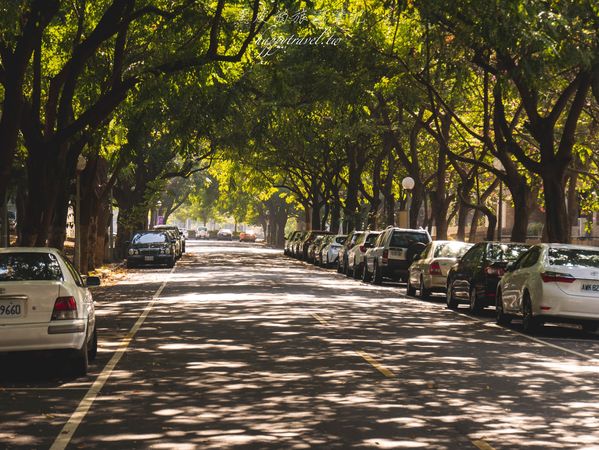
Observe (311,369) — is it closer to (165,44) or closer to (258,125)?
(165,44)

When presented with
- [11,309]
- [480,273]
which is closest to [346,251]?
[480,273]

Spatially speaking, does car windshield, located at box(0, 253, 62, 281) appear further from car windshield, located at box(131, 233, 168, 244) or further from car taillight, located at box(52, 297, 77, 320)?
car windshield, located at box(131, 233, 168, 244)

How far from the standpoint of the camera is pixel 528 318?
18484 millimetres

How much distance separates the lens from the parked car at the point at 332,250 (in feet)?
161

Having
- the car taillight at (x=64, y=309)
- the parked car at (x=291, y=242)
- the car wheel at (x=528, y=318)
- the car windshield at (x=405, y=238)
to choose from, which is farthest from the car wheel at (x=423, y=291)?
the parked car at (x=291, y=242)

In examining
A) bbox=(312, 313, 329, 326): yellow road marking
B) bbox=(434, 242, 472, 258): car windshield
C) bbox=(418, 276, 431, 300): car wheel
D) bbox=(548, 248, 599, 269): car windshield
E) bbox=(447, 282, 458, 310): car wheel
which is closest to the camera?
bbox=(548, 248, 599, 269): car windshield

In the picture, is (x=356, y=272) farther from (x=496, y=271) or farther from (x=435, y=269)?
(x=496, y=271)

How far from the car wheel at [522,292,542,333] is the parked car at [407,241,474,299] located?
7.84 meters

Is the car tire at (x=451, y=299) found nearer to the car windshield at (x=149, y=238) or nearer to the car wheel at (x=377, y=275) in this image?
the car wheel at (x=377, y=275)

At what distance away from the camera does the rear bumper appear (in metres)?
11.5

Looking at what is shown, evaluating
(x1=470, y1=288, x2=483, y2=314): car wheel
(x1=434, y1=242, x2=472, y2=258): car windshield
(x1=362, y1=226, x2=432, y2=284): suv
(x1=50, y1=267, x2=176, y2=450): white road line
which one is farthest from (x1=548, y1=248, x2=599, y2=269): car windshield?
(x1=362, y1=226, x2=432, y2=284): suv

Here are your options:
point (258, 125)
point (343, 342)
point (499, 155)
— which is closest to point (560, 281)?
point (343, 342)

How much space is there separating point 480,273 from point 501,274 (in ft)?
1.63

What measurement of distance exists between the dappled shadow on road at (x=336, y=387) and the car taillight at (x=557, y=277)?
116cm
